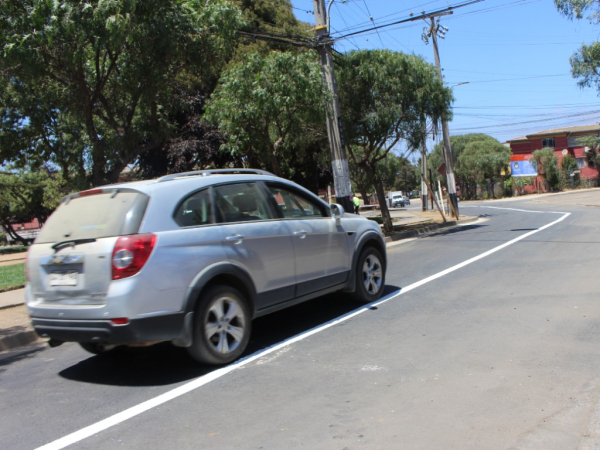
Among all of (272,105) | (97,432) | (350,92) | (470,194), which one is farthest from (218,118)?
(470,194)

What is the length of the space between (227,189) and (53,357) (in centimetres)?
283

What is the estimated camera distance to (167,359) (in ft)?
19.2

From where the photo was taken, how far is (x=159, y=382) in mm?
5148

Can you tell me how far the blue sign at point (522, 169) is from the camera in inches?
2608

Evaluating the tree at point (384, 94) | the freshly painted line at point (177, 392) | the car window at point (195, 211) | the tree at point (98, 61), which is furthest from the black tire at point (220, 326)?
the tree at point (384, 94)

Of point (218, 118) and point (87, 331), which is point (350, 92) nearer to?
point (218, 118)

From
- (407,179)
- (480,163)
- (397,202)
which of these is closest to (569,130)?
(480,163)

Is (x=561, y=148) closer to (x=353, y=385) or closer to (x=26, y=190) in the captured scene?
(x=26, y=190)

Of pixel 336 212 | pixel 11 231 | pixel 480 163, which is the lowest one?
pixel 336 212

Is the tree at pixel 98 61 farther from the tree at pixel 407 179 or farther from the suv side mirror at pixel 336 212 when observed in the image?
the tree at pixel 407 179

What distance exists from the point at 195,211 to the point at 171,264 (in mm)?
667

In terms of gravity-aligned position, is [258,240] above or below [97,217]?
below

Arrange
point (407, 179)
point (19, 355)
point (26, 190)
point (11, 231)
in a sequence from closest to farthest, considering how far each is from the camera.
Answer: point (19, 355) → point (26, 190) → point (11, 231) → point (407, 179)

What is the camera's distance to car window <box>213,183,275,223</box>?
5703mm
